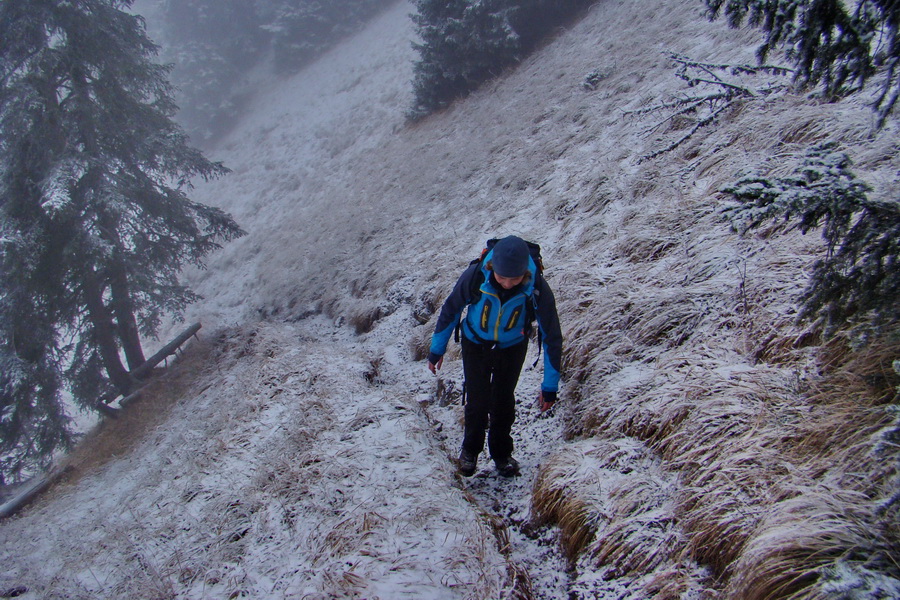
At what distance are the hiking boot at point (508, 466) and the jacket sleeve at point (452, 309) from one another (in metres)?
1.10

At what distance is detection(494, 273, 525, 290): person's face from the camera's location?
3.51m

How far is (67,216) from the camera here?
997cm

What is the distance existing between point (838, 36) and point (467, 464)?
382 centimetres

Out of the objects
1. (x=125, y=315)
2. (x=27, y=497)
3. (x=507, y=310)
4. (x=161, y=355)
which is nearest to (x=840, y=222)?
(x=507, y=310)

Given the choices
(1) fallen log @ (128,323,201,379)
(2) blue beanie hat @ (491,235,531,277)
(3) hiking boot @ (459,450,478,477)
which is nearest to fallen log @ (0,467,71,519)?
(1) fallen log @ (128,323,201,379)

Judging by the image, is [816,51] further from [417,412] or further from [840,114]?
[417,412]

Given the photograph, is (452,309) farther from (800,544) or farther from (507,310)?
(800,544)

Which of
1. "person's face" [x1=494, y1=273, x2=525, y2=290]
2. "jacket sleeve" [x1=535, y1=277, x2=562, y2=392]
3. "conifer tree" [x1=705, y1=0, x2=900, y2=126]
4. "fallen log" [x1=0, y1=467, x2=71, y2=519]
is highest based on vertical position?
"conifer tree" [x1=705, y1=0, x2=900, y2=126]

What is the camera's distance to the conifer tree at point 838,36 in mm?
1832

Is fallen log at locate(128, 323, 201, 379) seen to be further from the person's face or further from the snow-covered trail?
the person's face

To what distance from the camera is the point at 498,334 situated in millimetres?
3799

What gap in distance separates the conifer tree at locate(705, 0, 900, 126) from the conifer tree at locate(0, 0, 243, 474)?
11.5 meters

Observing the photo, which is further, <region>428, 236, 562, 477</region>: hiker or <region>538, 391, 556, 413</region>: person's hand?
<region>538, 391, 556, 413</region>: person's hand

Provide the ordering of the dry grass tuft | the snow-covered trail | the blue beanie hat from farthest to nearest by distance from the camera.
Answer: the blue beanie hat < the snow-covered trail < the dry grass tuft
